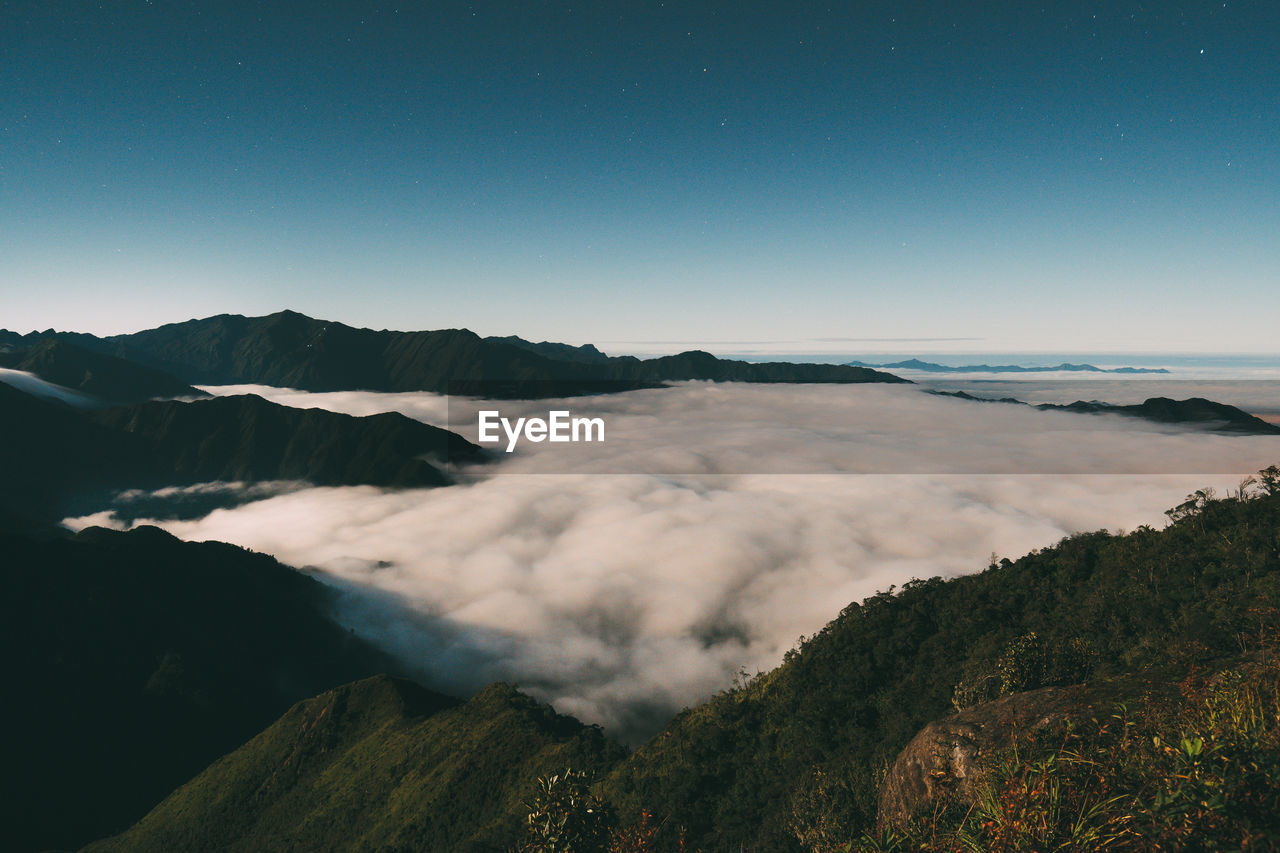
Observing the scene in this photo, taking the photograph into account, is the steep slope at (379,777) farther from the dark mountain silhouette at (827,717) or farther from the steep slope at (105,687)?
the steep slope at (105,687)

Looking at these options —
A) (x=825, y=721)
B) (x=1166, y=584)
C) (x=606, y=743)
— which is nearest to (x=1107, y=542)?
(x=1166, y=584)

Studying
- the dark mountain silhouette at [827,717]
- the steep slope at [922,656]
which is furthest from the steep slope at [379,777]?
the steep slope at [922,656]

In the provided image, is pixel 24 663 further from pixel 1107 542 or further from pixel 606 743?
pixel 1107 542

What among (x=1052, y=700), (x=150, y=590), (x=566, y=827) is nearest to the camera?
(x=1052, y=700)

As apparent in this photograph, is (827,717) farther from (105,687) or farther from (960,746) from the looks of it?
(105,687)

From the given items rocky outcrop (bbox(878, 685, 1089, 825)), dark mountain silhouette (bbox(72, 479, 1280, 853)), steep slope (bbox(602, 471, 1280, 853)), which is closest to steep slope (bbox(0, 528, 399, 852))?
dark mountain silhouette (bbox(72, 479, 1280, 853))

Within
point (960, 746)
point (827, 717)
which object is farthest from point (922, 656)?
point (960, 746)
